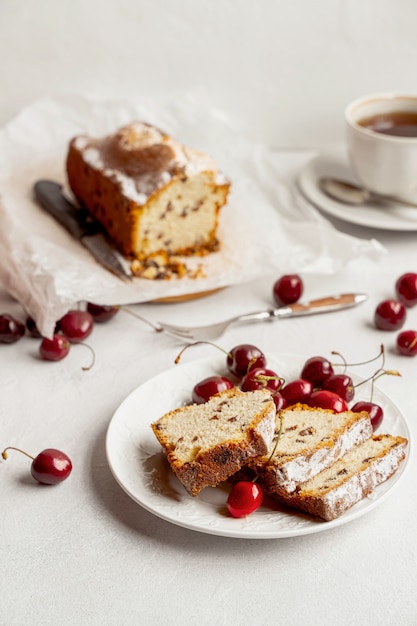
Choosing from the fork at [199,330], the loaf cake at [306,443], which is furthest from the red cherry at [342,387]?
the fork at [199,330]

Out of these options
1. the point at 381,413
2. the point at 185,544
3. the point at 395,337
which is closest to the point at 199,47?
the point at 395,337

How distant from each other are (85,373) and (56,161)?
1283 mm

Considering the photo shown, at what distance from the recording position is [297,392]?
6.75 ft

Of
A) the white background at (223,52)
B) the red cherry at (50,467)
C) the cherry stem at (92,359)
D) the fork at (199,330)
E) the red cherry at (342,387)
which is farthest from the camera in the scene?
the white background at (223,52)

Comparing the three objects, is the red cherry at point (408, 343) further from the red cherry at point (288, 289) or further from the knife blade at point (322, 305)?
the red cherry at point (288, 289)

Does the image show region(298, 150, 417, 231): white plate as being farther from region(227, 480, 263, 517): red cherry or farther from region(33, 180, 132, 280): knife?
region(227, 480, 263, 517): red cherry

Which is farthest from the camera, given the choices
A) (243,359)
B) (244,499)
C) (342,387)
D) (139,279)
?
(139,279)

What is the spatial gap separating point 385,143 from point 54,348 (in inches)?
53.4

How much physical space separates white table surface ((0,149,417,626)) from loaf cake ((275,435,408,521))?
0.28ft

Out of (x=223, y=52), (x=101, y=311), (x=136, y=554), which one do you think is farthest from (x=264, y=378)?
(x=223, y=52)

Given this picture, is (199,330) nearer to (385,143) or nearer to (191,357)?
(191,357)

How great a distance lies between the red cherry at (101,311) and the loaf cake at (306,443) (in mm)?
755

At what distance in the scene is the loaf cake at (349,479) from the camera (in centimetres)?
167

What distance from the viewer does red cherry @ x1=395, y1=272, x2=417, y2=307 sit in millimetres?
→ 2611
